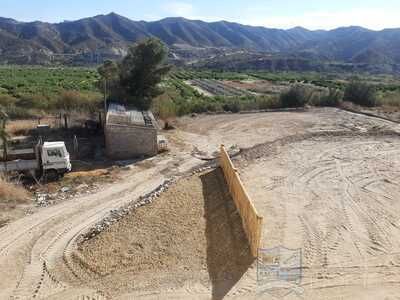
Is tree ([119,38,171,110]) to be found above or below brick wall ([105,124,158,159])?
above

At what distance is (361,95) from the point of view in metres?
43.8

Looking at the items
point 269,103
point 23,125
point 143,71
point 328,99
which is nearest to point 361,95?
point 328,99

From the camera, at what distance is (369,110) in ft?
133

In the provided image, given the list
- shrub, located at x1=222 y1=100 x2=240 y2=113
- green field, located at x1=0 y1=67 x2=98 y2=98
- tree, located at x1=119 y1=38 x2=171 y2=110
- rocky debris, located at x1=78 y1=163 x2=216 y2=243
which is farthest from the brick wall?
green field, located at x1=0 y1=67 x2=98 y2=98

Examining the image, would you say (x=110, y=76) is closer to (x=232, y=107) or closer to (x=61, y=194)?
Answer: (x=232, y=107)

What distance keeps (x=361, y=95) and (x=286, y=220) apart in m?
33.8

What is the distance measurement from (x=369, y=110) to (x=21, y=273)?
122 ft

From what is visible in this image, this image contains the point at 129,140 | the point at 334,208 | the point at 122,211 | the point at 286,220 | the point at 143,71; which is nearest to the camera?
the point at 286,220

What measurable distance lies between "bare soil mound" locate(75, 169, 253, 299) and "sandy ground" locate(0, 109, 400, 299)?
0.34ft

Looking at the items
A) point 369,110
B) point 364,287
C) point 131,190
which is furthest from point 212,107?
point 364,287

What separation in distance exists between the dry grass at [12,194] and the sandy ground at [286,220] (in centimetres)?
188

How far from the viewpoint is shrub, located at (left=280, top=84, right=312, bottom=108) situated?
41969 mm

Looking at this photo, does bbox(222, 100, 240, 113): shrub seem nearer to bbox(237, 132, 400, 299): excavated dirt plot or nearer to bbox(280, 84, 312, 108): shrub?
bbox(280, 84, 312, 108): shrub

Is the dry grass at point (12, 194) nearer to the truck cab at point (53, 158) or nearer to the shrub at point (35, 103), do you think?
the truck cab at point (53, 158)
